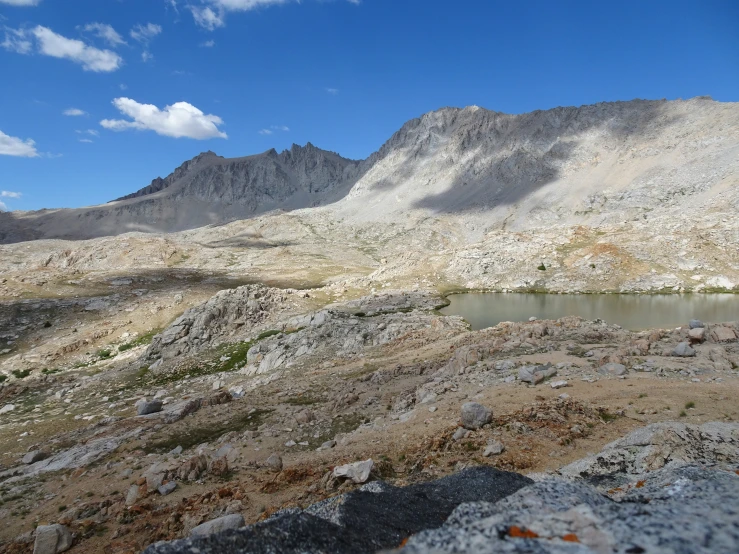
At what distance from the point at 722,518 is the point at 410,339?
28125 mm

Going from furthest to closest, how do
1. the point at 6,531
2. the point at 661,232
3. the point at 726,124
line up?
the point at 726,124 → the point at 661,232 → the point at 6,531

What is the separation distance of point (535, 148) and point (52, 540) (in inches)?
7262

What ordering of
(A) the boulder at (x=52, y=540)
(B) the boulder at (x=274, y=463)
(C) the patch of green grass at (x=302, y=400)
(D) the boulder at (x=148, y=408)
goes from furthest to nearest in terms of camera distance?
(D) the boulder at (x=148, y=408)
(C) the patch of green grass at (x=302, y=400)
(B) the boulder at (x=274, y=463)
(A) the boulder at (x=52, y=540)

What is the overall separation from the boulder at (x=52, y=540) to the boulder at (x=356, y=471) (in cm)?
658

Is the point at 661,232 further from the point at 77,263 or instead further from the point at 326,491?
the point at 77,263

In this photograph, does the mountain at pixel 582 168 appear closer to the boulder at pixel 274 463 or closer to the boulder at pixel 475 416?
the boulder at pixel 475 416

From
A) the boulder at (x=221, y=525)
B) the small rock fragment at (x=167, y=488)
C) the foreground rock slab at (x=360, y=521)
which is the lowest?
the small rock fragment at (x=167, y=488)

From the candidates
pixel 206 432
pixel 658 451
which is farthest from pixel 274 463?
pixel 658 451

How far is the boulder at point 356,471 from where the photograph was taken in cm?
1052

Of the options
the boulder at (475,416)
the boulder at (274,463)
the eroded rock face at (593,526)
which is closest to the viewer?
the eroded rock face at (593,526)

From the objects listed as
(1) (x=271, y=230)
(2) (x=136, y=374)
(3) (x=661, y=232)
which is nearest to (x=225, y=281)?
(2) (x=136, y=374)

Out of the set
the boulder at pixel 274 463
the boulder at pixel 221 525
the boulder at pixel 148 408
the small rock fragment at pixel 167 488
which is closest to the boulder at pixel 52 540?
the small rock fragment at pixel 167 488

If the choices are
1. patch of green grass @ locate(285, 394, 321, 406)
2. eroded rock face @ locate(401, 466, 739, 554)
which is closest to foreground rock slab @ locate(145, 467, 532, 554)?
eroded rock face @ locate(401, 466, 739, 554)

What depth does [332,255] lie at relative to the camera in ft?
439
